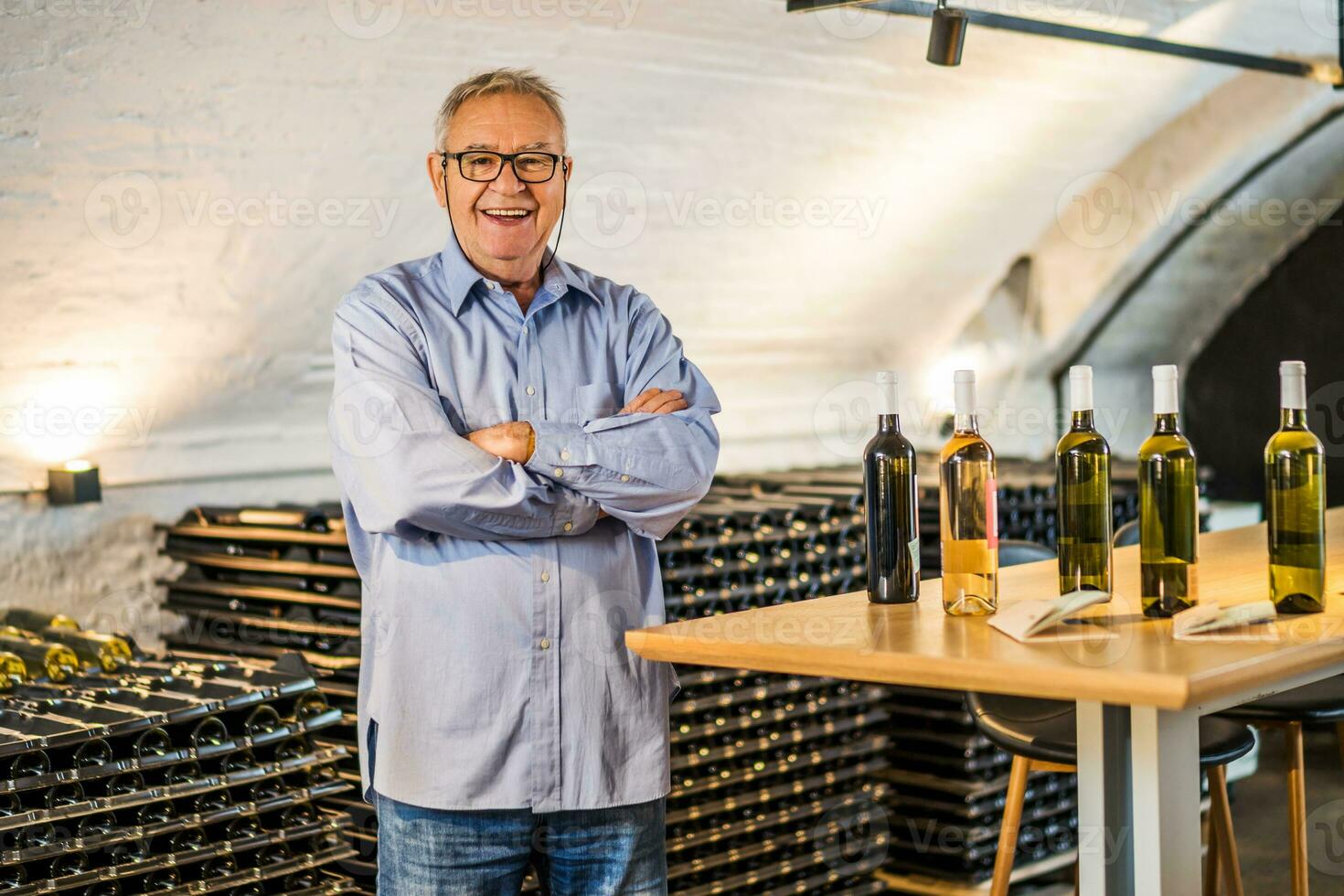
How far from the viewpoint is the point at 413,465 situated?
7.05 ft

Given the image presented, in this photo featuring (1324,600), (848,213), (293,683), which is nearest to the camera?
(1324,600)

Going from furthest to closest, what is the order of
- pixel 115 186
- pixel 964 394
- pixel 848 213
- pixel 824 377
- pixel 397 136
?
1. pixel 824 377
2. pixel 848 213
3. pixel 397 136
4. pixel 115 186
5. pixel 964 394

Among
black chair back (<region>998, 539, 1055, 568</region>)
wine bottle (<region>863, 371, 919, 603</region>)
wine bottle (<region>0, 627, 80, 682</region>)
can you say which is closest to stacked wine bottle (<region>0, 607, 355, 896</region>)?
wine bottle (<region>0, 627, 80, 682</region>)

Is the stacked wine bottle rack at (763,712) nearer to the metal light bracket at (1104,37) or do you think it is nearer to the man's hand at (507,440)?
the metal light bracket at (1104,37)

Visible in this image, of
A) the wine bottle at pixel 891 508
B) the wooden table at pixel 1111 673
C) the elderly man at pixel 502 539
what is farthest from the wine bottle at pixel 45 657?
the wine bottle at pixel 891 508

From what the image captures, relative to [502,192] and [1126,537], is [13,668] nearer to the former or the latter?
[502,192]

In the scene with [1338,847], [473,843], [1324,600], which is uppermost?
[1324,600]

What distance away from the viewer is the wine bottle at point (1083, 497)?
6.59ft

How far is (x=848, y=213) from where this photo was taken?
514 cm

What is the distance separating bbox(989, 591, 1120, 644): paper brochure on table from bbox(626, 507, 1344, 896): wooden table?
0.02 meters

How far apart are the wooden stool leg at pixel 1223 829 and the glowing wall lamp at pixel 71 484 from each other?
2845mm

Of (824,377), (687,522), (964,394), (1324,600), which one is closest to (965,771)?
(687,522)

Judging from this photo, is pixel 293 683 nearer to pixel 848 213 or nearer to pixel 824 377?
pixel 848 213

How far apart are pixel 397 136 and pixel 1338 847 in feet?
12.2
